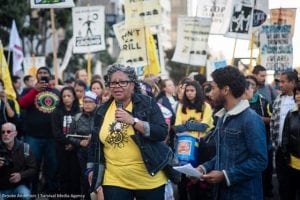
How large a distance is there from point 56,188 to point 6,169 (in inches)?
79.4

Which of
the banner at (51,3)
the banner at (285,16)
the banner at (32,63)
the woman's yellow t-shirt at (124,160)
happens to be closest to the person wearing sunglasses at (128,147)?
the woman's yellow t-shirt at (124,160)

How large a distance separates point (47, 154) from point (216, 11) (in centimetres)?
504

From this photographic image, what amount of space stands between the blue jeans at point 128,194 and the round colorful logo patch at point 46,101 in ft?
14.1

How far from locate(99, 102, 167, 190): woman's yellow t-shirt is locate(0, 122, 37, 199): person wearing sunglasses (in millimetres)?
2468

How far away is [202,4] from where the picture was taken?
489 inches

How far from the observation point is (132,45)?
11.6 metres

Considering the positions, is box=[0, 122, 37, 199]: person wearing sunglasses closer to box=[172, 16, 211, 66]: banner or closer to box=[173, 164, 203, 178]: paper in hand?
box=[173, 164, 203, 178]: paper in hand

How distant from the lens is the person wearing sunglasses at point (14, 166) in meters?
7.29

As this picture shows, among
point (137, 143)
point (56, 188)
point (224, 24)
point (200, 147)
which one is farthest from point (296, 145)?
point (224, 24)

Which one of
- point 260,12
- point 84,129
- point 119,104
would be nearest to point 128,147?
point 119,104

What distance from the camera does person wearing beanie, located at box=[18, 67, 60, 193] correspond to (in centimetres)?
923

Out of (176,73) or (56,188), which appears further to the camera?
(176,73)

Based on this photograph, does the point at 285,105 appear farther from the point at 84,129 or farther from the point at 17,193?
the point at 17,193

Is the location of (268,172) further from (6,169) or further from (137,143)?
(137,143)
